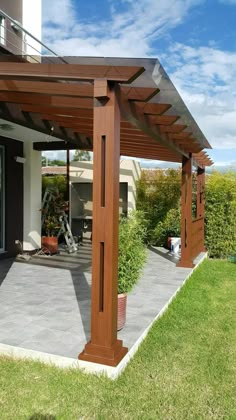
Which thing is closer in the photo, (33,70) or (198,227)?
(33,70)

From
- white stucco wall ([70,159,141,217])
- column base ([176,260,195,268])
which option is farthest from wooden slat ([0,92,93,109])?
white stucco wall ([70,159,141,217])

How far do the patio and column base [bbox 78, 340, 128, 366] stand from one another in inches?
7.2

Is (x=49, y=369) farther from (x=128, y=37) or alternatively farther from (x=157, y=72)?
(x=128, y=37)

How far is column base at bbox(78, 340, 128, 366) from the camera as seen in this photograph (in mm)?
4148

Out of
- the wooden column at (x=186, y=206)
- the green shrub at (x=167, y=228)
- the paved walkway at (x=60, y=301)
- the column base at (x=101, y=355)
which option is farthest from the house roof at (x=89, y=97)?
the green shrub at (x=167, y=228)

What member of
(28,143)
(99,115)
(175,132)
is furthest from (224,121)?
(99,115)

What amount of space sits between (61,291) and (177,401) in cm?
388

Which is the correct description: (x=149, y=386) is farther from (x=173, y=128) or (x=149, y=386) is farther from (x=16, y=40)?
(x=16, y=40)

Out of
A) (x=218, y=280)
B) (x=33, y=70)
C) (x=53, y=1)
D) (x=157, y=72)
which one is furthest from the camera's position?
(x=53, y=1)

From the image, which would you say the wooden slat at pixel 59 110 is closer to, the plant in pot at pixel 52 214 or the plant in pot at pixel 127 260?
the plant in pot at pixel 127 260

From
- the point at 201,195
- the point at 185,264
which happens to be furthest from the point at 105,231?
the point at 201,195

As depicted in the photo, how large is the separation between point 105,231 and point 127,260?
1.19 meters

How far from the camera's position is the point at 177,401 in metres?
3.68

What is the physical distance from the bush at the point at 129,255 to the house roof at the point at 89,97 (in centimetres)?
152
